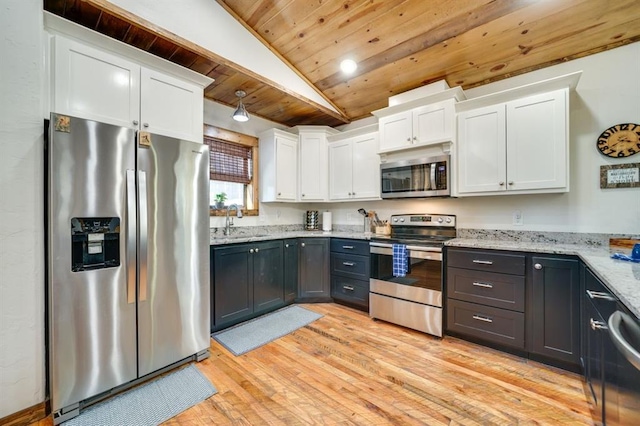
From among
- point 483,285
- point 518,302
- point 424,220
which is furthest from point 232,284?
point 518,302

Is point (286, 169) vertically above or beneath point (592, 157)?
above

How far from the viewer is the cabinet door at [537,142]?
2.28 m

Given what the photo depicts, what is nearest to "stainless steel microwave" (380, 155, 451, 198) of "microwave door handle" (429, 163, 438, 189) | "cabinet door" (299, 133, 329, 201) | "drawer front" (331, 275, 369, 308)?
"microwave door handle" (429, 163, 438, 189)

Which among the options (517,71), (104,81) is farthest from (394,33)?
(104,81)

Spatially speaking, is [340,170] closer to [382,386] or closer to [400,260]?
[400,260]

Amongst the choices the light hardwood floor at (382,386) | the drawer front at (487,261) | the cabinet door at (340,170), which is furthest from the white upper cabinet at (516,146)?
the light hardwood floor at (382,386)

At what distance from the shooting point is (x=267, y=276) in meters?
3.15

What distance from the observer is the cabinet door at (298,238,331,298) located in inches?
139

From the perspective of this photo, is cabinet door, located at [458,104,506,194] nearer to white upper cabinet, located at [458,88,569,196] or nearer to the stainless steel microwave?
white upper cabinet, located at [458,88,569,196]

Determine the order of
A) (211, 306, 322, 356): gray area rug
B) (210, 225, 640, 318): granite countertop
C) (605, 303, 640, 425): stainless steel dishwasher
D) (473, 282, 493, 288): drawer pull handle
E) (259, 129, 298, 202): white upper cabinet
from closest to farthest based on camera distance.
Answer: (605, 303, 640, 425): stainless steel dishwasher
(210, 225, 640, 318): granite countertop
(473, 282, 493, 288): drawer pull handle
(211, 306, 322, 356): gray area rug
(259, 129, 298, 202): white upper cabinet

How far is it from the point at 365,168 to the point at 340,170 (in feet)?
1.32

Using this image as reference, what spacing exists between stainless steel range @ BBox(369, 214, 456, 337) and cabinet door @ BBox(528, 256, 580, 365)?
0.72 meters

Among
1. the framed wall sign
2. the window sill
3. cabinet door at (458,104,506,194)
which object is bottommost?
the window sill

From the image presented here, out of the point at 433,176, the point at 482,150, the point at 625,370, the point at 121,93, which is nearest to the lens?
the point at 625,370
